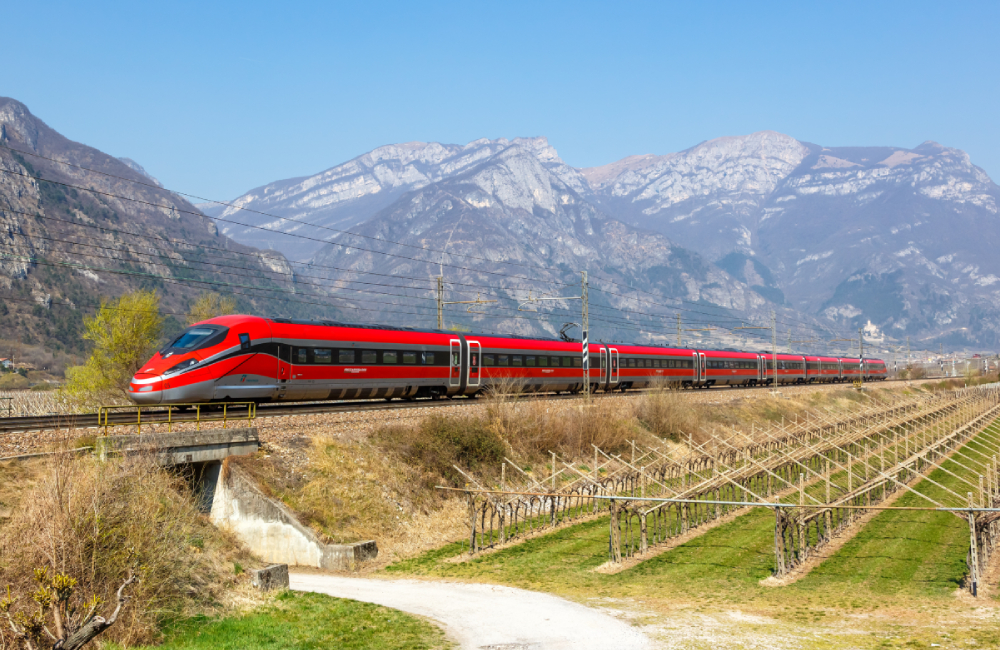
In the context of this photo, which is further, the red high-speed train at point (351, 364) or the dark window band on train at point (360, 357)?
the dark window band on train at point (360, 357)

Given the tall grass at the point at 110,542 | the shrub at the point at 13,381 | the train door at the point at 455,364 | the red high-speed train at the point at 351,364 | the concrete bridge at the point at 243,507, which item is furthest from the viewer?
the shrub at the point at 13,381

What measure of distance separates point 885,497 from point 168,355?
37215 millimetres

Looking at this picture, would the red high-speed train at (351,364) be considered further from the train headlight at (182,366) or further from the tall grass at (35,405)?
the tall grass at (35,405)

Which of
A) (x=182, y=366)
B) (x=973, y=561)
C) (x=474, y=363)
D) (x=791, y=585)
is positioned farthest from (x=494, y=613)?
(x=474, y=363)

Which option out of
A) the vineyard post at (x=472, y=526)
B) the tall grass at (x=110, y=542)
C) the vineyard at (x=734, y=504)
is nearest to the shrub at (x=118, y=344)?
the vineyard at (x=734, y=504)

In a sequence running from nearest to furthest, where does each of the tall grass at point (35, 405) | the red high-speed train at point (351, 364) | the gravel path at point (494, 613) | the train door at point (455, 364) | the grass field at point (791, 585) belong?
1. the gravel path at point (494, 613)
2. the grass field at point (791, 585)
3. the red high-speed train at point (351, 364)
4. the train door at point (455, 364)
5. the tall grass at point (35, 405)

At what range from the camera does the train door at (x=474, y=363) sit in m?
51.3

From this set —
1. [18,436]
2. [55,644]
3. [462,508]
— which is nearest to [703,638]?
[55,644]

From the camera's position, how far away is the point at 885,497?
146 feet

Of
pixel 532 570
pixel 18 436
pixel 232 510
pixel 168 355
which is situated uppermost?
pixel 168 355

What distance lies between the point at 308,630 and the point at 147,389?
16365mm

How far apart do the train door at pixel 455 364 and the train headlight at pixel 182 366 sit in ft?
58.7

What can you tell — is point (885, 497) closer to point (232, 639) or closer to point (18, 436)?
point (232, 639)

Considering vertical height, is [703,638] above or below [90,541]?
below
